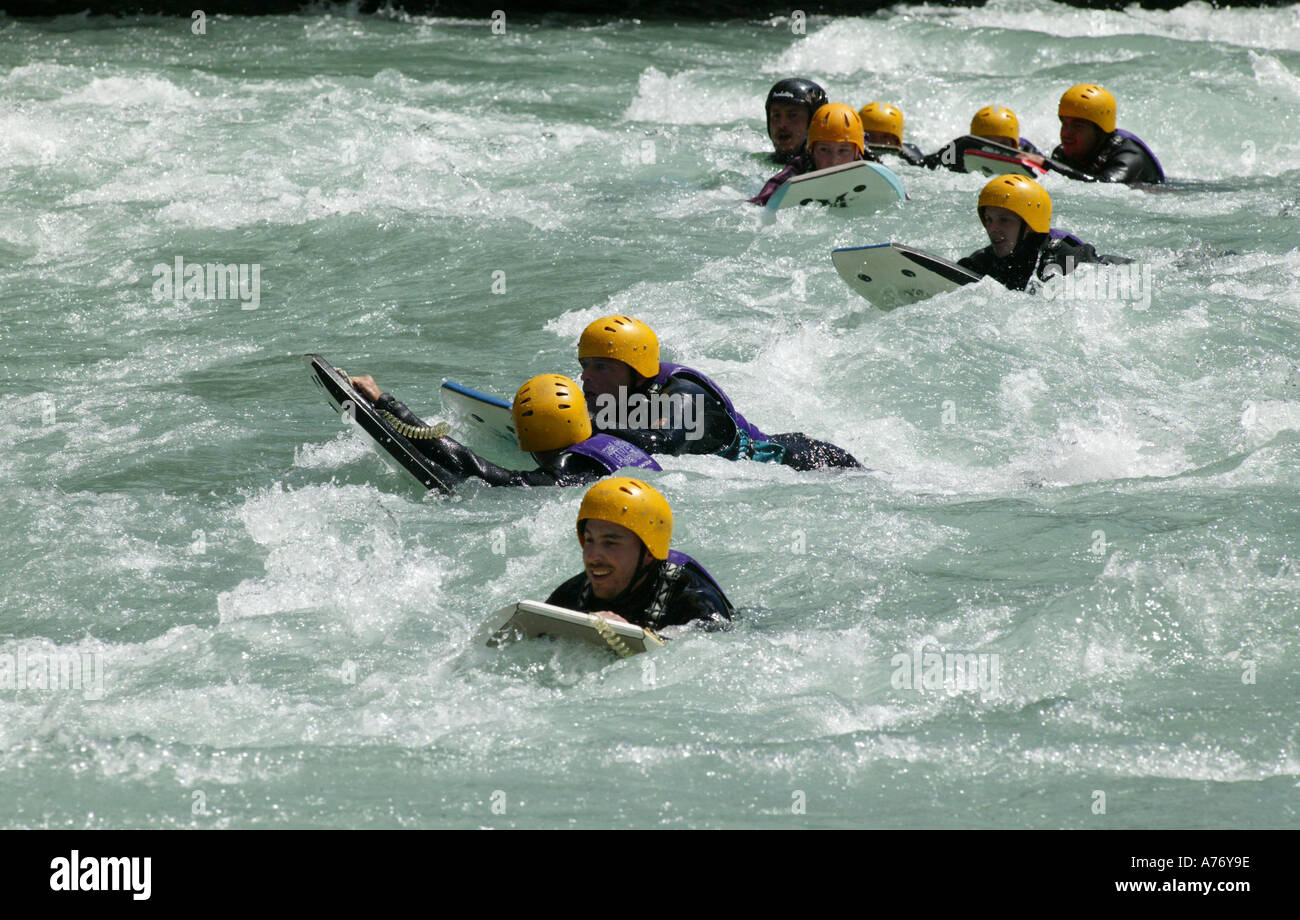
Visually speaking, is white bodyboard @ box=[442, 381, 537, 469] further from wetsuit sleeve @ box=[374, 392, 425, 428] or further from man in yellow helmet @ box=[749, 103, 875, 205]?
man in yellow helmet @ box=[749, 103, 875, 205]

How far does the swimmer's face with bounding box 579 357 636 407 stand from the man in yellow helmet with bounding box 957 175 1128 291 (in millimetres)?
3074

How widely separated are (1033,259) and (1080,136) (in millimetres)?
3964

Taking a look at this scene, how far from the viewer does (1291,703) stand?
4742 millimetres

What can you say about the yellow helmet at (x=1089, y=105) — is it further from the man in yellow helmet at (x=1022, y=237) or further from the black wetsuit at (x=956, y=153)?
the man in yellow helmet at (x=1022, y=237)

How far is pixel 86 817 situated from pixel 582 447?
281 cm

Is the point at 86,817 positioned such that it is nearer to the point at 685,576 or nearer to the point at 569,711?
the point at 569,711

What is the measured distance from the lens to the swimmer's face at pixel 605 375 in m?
6.88

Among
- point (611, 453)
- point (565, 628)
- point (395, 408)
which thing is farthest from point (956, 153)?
point (565, 628)

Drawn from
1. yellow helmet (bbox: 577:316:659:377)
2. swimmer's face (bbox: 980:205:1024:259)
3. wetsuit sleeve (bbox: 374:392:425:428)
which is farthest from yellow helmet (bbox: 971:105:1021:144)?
wetsuit sleeve (bbox: 374:392:425:428)

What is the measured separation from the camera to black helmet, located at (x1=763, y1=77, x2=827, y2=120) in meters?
11.9

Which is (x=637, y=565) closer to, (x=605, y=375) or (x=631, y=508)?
(x=631, y=508)

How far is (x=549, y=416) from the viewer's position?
6492 millimetres

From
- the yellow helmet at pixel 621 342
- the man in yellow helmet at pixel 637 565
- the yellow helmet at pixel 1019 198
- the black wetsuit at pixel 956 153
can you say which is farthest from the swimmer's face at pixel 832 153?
the man in yellow helmet at pixel 637 565

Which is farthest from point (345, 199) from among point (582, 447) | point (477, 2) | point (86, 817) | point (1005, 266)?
point (477, 2)
